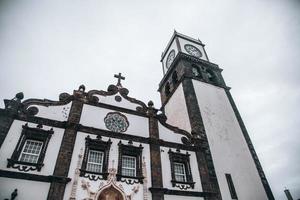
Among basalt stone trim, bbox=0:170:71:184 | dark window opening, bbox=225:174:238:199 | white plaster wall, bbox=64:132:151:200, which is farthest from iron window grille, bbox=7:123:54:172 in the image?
dark window opening, bbox=225:174:238:199

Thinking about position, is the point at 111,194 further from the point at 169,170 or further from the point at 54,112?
the point at 54,112

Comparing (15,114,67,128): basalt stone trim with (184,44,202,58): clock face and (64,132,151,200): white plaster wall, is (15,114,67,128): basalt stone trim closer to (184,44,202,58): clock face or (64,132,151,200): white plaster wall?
(64,132,151,200): white plaster wall

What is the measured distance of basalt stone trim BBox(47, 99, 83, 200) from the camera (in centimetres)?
982

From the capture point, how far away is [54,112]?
41.3ft

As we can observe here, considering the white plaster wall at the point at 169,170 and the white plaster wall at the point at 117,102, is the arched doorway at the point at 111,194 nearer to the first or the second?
the white plaster wall at the point at 169,170

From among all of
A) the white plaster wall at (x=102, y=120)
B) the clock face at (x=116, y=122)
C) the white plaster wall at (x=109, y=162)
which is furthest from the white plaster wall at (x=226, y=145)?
the clock face at (x=116, y=122)

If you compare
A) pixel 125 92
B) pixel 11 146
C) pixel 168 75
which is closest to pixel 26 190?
pixel 11 146

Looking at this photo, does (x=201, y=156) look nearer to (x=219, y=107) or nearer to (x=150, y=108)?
(x=150, y=108)

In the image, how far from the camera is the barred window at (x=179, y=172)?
13.4 metres

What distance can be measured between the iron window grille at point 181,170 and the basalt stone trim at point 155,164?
37.1 inches

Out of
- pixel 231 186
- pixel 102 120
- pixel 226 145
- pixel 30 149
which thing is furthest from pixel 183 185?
pixel 30 149

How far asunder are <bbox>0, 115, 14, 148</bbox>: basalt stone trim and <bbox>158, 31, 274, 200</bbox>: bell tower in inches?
480

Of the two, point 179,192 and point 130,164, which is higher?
point 130,164

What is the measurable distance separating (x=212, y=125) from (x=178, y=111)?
3790 mm
